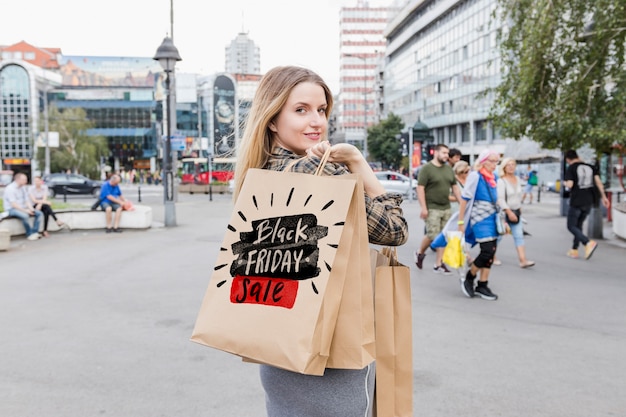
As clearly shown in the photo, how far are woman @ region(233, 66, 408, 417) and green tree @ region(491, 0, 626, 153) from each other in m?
9.95

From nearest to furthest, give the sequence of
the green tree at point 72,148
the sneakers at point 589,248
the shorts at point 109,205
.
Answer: the sneakers at point 589,248 → the shorts at point 109,205 → the green tree at point 72,148

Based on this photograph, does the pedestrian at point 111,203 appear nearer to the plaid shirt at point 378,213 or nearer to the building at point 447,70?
the plaid shirt at point 378,213

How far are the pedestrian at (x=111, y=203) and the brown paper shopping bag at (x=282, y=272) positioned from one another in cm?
1425

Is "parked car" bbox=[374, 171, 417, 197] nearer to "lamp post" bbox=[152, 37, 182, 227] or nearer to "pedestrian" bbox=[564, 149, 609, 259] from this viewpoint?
"lamp post" bbox=[152, 37, 182, 227]

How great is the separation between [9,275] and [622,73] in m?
10.6

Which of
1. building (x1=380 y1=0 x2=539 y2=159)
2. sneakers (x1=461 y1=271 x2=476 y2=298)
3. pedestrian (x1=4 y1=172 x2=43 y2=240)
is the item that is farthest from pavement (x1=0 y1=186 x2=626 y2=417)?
building (x1=380 y1=0 x2=539 y2=159)

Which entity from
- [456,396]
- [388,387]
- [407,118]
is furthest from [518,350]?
[407,118]

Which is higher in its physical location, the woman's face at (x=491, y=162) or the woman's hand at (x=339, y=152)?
the woman's face at (x=491, y=162)

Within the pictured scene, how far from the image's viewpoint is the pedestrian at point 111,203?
49.8 feet

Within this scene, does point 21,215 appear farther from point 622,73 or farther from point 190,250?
point 622,73

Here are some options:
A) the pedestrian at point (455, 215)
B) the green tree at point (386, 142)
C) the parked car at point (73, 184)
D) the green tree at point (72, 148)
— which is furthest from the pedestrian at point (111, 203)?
the green tree at point (386, 142)

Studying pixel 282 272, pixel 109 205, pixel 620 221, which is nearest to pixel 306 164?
pixel 282 272

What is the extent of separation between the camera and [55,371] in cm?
438

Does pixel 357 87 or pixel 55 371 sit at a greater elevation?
pixel 357 87
